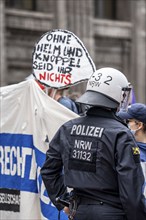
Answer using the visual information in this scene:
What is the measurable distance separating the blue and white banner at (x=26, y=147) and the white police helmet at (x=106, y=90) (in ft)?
4.45

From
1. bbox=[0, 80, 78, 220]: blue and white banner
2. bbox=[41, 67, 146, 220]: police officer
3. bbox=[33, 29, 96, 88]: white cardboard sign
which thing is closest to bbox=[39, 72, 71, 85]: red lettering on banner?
bbox=[33, 29, 96, 88]: white cardboard sign

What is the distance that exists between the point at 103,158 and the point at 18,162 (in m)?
1.84

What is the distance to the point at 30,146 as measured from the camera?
5980 mm

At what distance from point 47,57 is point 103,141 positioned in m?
2.60

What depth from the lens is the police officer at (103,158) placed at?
13.8 feet

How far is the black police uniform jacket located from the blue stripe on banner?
1422mm

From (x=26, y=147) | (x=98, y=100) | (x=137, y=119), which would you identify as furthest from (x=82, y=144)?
(x=26, y=147)

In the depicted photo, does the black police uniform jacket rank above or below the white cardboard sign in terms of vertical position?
below

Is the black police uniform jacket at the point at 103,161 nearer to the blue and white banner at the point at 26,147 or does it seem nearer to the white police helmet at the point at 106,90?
the white police helmet at the point at 106,90

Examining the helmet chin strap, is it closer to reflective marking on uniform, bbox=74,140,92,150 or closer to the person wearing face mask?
reflective marking on uniform, bbox=74,140,92,150

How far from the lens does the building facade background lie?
1852 centimetres

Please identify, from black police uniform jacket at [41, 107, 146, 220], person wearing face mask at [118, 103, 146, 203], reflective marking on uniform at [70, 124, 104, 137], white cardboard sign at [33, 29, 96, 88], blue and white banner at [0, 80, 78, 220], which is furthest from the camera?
white cardboard sign at [33, 29, 96, 88]

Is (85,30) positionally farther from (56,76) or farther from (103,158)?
(103,158)

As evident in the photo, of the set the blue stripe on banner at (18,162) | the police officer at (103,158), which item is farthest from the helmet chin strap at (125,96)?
the blue stripe on banner at (18,162)
